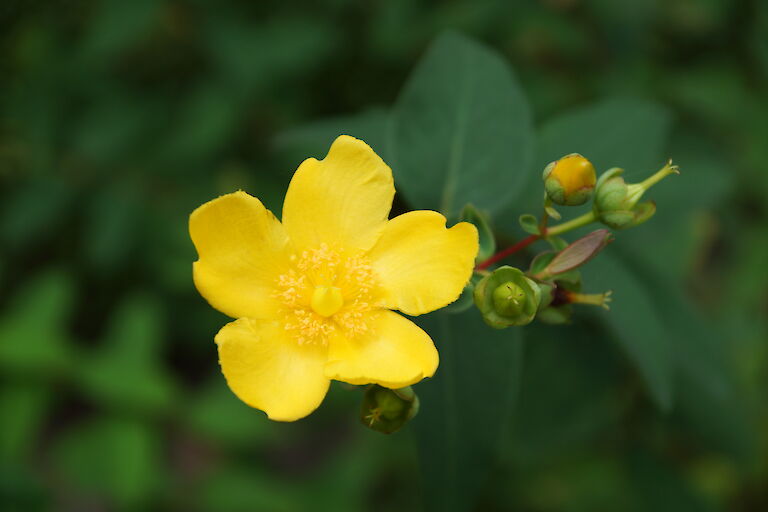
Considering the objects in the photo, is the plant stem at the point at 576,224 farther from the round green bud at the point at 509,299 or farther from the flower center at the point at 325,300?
the flower center at the point at 325,300

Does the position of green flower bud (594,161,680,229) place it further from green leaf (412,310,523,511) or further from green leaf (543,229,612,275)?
green leaf (412,310,523,511)

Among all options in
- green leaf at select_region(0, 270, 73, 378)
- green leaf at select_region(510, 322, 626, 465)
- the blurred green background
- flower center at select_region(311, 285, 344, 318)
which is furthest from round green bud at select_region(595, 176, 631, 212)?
green leaf at select_region(0, 270, 73, 378)

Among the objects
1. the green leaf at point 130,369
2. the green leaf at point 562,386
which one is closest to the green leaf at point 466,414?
the green leaf at point 562,386

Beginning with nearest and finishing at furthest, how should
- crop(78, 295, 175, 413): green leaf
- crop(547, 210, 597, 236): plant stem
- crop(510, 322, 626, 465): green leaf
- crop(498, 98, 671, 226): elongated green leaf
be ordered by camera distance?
crop(547, 210, 597, 236): plant stem
crop(498, 98, 671, 226): elongated green leaf
crop(510, 322, 626, 465): green leaf
crop(78, 295, 175, 413): green leaf

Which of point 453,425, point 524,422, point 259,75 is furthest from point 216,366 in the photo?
point 453,425

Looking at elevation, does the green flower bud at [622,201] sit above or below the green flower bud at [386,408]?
above

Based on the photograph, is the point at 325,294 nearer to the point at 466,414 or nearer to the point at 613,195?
the point at 466,414

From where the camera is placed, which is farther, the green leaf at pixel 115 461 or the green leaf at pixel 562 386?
the green leaf at pixel 115 461
